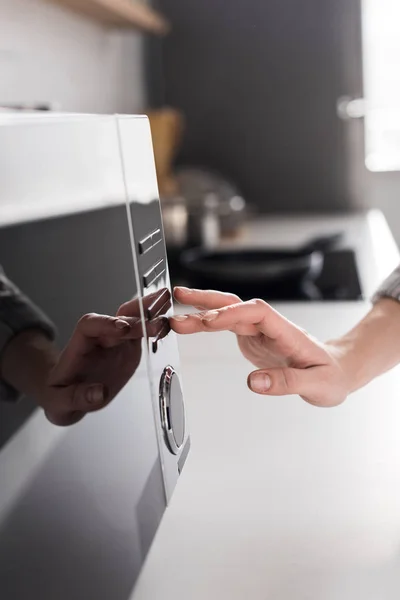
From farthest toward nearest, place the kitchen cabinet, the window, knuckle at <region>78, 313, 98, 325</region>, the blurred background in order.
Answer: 1. the window
2. the blurred background
3. the kitchen cabinet
4. knuckle at <region>78, 313, 98, 325</region>

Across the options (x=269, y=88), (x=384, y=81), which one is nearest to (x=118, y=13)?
(x=269, y=88)

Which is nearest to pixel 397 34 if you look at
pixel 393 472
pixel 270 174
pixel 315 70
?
pixel 315 70

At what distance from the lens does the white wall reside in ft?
5.43

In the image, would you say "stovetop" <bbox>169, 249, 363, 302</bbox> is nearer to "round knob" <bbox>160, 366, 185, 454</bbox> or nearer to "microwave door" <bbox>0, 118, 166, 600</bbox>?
"round knob" <bbox>160, 366, 185, 454</bbox>

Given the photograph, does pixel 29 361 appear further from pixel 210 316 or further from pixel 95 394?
pixel 210 316

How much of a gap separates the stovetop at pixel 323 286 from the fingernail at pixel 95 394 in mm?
1162

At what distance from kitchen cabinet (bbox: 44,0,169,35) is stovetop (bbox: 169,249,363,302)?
63cm

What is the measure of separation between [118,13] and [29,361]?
1840mm

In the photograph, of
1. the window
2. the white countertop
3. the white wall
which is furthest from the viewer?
the window

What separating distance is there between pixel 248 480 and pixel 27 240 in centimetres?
44

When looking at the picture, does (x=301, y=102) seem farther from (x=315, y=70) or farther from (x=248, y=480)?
(x=248, y=480)

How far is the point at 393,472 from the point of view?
0.77 meters

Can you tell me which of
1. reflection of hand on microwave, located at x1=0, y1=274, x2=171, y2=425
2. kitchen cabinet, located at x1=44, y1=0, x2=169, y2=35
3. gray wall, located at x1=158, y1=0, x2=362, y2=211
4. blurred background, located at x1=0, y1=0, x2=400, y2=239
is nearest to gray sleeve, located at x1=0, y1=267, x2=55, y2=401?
reflection of hand on microwave, located at x1=0, y1=274, x2=171, y2=425

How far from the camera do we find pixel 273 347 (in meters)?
0.77
